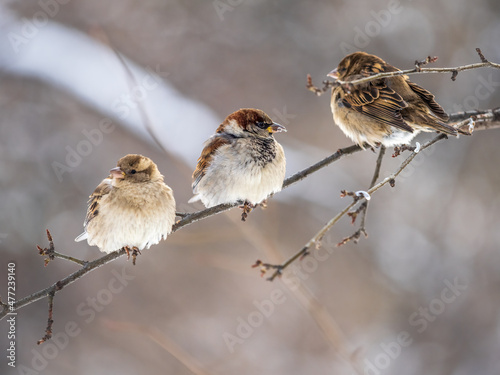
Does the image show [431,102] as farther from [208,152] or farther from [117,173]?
[117,173]

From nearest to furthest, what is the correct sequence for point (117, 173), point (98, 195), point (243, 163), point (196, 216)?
point (196, 216) < point (117, 173) < point (243, 163) < point (98, 195)

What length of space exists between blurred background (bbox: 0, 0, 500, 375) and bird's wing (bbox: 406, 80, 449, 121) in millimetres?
2528

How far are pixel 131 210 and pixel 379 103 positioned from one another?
1613 millimetres

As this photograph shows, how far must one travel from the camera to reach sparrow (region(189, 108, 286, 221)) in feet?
9.56

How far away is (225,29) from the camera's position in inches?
318

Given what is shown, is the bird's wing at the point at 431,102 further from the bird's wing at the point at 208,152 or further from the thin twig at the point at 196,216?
the bird's wing at the point at 208,152

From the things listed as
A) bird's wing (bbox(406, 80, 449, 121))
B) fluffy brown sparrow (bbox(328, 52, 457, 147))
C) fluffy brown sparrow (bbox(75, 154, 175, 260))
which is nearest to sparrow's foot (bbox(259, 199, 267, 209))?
fluffy brown sparrow (bbox(75, 154, 175, 260))

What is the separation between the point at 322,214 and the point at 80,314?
129 inches

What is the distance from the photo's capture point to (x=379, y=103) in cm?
317

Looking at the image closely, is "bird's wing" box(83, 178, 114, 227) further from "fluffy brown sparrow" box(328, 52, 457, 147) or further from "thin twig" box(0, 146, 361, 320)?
"fluffy brown sparrow" box(328, 52, 457, 147)

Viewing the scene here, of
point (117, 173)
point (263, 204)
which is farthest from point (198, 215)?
point (117, 173)

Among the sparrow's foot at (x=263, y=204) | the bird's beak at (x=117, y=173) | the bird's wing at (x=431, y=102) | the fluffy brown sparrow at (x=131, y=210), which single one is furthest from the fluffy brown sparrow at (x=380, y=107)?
the bird's beak at (x=117, y=173)

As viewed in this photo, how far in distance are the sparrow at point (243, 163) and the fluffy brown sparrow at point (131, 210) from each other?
10.6 inches

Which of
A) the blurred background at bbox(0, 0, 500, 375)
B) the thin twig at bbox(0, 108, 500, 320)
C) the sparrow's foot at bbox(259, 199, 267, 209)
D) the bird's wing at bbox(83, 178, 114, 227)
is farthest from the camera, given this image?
the blurred background at bbox(0, 0, 500, 375)
